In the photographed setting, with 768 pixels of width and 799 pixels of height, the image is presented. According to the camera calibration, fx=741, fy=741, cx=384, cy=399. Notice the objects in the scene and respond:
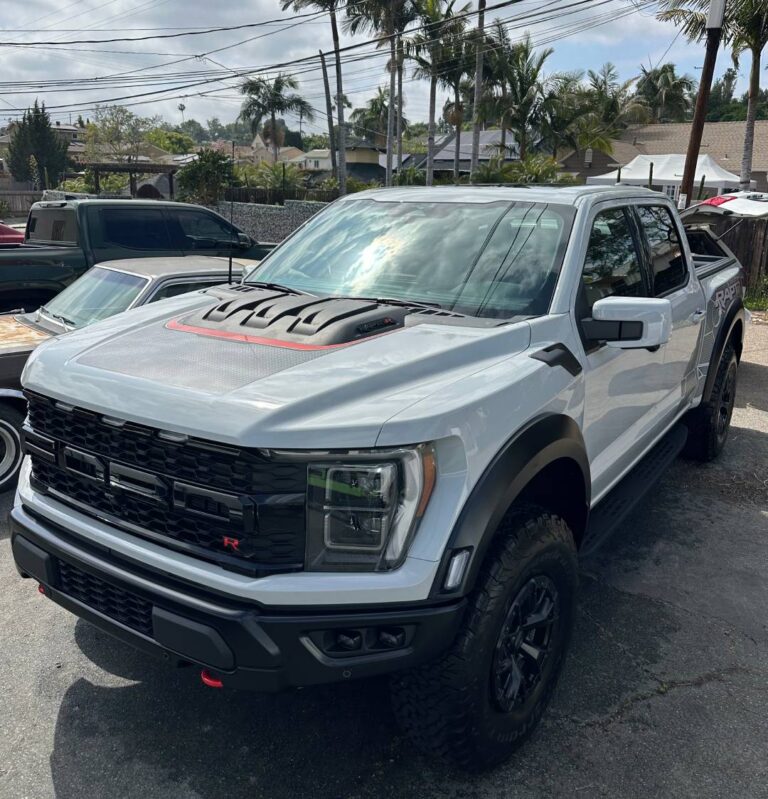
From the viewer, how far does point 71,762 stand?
2588mm

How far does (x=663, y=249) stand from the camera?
4246 mm

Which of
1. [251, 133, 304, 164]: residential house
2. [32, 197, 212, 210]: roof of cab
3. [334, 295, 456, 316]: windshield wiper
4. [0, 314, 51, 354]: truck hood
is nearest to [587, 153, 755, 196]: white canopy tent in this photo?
[32, 197, 212, 210]: roof of cab

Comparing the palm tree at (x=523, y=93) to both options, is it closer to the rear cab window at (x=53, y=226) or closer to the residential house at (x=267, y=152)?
the rear cab window at (x=53, y=226)

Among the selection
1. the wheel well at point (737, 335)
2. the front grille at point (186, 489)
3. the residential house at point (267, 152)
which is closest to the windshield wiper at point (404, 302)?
the front grille at point (186, 489)

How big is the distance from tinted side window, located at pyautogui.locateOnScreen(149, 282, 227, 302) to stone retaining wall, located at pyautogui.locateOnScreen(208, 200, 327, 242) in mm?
15449

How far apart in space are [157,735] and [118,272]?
4.19 meters

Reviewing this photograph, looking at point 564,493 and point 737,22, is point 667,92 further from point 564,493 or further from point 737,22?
point 564,493

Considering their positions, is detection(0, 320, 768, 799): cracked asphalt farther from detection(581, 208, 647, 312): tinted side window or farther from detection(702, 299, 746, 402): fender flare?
detection(702, 299, 746, 402): fender flare

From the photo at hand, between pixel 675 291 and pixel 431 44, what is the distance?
31.9 meters

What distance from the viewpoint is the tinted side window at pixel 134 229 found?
8078 mm

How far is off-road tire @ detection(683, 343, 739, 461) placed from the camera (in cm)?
537

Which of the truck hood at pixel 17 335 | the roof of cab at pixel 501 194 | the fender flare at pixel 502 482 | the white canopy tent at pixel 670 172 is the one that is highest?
the roof of cab at pixel 501 194

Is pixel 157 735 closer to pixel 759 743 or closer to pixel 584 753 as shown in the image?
pixel 584 753

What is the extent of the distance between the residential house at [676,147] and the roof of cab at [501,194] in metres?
33.7
